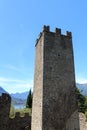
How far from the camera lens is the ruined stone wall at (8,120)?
17797 mm

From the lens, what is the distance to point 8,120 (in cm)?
1809

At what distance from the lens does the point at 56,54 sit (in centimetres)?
1385

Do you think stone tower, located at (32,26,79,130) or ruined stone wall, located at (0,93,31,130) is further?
ruined stone wall, located at (0,93,31,130)

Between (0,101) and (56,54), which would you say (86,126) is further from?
(0,101)

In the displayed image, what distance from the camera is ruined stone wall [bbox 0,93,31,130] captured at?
58.4 feet

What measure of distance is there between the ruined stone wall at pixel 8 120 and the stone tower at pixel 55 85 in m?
5.33

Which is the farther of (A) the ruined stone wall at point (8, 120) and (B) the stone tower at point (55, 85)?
(A) the ruined stone wall at point (8, 120)

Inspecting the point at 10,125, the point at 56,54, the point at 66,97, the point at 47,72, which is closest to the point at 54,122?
the point at 66,97

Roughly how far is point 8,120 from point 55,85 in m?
7.87

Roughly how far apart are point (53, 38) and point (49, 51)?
4.06 feet

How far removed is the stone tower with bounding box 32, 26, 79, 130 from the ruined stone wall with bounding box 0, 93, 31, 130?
17.5ft

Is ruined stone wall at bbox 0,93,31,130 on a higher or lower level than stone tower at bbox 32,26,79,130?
lower

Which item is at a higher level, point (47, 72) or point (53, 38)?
point (53, 38)

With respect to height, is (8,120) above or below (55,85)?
below
